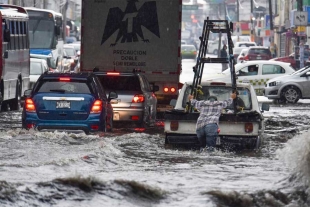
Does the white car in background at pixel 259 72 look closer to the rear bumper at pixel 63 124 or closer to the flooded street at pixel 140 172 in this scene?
the flooded street at pixel 140 172

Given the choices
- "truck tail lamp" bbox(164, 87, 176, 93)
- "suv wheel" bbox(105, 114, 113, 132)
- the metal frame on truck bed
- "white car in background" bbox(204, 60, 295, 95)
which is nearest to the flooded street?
"suv wheel" bbox(105, 114, 113, 132)

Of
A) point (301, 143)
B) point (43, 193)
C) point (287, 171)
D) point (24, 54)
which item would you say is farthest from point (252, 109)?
point (24, 54)

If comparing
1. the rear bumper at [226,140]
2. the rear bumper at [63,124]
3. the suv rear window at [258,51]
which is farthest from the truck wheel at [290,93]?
the suv rear window at [258,51]

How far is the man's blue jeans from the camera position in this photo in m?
18.3

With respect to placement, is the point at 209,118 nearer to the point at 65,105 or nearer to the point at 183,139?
the point at 183,139

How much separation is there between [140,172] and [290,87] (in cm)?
2226

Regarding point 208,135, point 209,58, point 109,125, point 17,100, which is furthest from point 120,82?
point 17,100

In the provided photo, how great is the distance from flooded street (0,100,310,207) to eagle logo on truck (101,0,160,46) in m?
6.18

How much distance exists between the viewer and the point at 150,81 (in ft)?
93.6

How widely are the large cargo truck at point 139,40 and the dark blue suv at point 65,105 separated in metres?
6.82

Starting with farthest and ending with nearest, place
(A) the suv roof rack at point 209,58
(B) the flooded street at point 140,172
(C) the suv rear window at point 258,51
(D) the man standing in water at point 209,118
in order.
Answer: (C) the suv rear window at point 258,51 → (A) the suv roof rack at point 209,58 → (D) the man standing in water at point 209,118 → (B) the flooded street at point 140,172

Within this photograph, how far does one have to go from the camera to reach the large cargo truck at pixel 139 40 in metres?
28.4

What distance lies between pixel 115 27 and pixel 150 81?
63.0 inches

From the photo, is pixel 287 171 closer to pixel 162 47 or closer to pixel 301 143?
pixel 301 143
